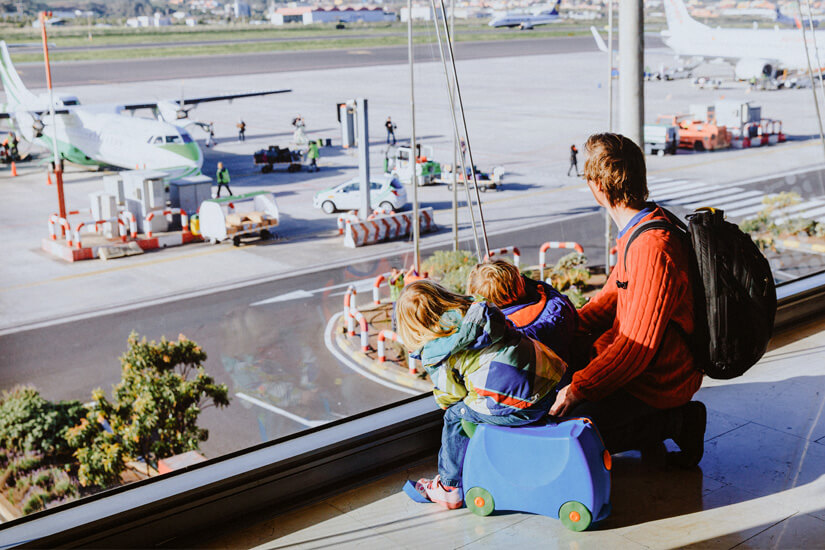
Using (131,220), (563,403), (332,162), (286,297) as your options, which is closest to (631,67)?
(563,403)

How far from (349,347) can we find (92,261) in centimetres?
1026

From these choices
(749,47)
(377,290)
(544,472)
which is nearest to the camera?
(544,472)

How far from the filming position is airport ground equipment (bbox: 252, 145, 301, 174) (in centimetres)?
2908

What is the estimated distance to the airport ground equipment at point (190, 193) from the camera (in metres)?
21.0

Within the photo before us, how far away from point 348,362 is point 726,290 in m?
9.39

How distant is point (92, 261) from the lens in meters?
19.9

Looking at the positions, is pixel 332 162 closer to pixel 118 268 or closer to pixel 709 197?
pixel 118 268

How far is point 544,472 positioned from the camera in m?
2.53

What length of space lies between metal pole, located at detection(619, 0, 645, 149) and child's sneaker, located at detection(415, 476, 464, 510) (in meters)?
2.20

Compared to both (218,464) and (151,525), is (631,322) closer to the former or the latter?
(218,464)

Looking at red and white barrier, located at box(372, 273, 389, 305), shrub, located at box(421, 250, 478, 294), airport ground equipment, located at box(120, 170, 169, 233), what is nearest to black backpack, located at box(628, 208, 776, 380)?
shrub, located at box(421, 250, 478, 294)

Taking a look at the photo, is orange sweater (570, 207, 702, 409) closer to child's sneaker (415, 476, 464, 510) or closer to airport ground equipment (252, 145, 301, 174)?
child's sneaker (415, 476, 464, 510)

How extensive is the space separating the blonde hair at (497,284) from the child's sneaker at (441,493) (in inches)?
24.4

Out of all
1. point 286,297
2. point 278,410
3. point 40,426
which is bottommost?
point 278,410
